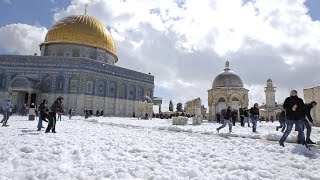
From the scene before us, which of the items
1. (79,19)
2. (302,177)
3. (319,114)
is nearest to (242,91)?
(319,114)

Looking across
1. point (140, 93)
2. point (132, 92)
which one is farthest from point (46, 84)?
Result: point (140, 93)

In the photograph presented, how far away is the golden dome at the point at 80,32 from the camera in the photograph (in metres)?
38.8

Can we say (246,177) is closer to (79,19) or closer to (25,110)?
(25,110)

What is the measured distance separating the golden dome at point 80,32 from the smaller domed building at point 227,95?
1832 cm

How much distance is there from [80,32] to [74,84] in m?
8.37

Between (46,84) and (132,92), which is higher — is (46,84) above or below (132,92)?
above

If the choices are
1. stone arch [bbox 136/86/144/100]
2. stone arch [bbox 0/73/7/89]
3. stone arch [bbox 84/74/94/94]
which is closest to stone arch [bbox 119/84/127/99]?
stone arch [bbox 136/86/144/100]

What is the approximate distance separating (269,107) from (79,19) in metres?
34.4

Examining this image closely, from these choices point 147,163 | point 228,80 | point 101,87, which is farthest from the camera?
point 101,87

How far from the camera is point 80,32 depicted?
1542 inches

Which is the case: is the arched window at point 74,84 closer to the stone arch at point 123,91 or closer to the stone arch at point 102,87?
the stone arch at point 102,87

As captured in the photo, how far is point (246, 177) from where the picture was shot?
3.69 m

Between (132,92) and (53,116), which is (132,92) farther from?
(53,116)

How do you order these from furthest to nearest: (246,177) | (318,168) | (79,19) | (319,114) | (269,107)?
(269,107) → (79,19) → (319,114) → (318,168) → (246,177)
